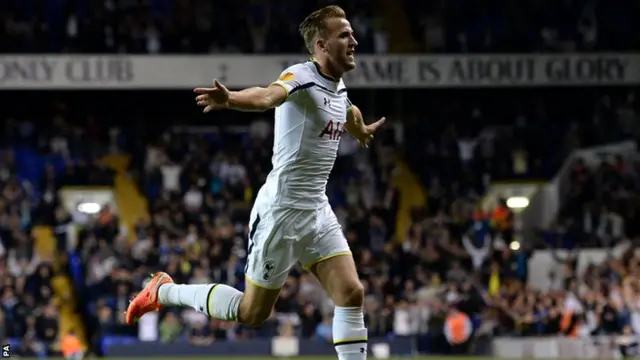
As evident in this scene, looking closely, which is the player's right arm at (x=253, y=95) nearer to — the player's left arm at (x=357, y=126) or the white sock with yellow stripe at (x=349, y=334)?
the player's left arm at (x=357, y=126)

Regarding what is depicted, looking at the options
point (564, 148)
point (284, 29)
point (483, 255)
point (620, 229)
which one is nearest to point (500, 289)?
point (483, 255)

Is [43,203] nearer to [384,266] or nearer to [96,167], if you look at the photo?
[96,167]

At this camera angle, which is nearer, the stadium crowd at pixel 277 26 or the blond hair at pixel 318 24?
the blond hair at pixel 318 24

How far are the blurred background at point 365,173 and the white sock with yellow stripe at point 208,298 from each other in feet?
25.8

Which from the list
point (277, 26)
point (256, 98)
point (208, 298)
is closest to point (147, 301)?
point (208, 298)

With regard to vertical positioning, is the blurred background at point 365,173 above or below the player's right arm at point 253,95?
above

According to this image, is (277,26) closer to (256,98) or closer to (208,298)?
(208,298)

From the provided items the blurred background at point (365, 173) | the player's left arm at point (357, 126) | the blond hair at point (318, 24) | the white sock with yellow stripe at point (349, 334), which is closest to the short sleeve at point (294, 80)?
the blond hair at point (318, 24)

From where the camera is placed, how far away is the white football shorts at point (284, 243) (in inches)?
270

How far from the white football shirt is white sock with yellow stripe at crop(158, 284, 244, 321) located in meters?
0.60

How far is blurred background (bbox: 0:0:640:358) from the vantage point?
53.3 ft

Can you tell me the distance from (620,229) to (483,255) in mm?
2691

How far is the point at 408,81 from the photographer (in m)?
22.0

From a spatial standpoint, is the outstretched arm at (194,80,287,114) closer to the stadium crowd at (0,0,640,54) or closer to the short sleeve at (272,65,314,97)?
the short sleeve at (272,65,314,97)
